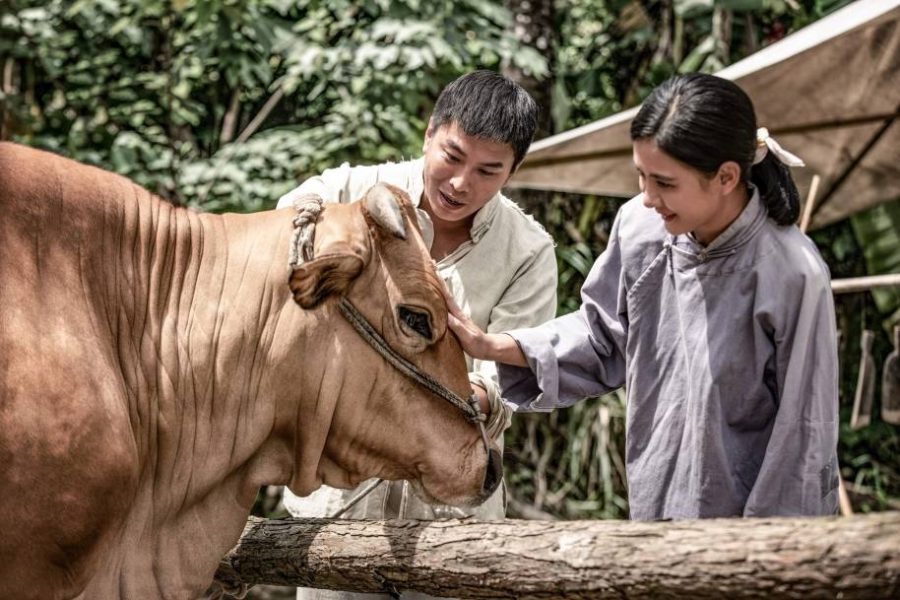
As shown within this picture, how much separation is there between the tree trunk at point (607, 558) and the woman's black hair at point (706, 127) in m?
0.91

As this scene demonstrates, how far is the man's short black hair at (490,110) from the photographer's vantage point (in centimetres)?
342

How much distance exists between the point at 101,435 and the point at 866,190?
480 centimetres

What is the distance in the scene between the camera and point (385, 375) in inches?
117

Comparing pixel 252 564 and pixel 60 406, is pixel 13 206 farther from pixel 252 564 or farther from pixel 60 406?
pixel 252 564

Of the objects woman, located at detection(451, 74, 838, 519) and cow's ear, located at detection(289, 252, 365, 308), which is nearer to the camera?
woman, located at detection(451, 74, 838, 519)

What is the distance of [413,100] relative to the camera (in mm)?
6957

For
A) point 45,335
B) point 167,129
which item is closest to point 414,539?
point 45,335

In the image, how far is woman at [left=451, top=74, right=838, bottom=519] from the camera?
262 centimetres

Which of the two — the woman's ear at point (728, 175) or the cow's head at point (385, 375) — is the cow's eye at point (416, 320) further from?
the woman's ear at point (728, 175)

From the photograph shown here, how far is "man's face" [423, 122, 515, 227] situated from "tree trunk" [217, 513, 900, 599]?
3.40 ft

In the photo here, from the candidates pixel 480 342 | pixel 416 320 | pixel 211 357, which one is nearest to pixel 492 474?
pixel 480 342

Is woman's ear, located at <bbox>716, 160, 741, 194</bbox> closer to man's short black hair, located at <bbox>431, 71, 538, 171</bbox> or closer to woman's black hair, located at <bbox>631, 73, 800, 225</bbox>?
woman's black hair, located at <bbox>631, 73, 800, 225</bbox>

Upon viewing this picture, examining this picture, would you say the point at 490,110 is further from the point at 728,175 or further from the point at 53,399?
the point at 53,399

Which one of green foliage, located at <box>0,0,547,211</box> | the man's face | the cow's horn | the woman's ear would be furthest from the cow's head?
green foliage, located at <box>0,0,547,211</box>
